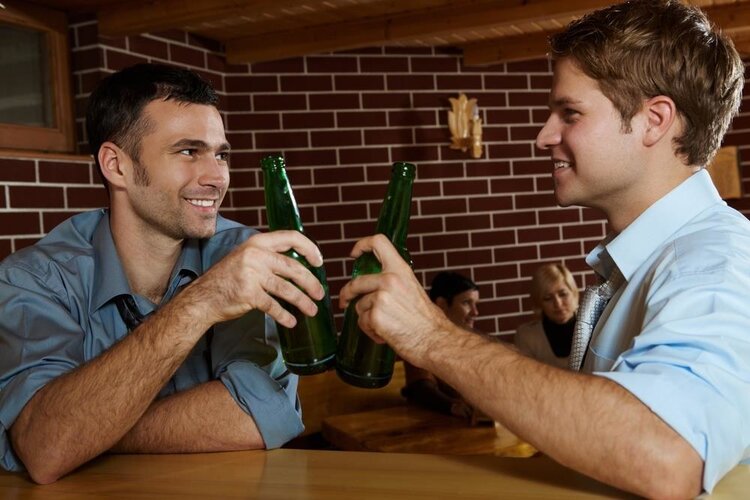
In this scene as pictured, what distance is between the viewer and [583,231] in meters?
5.14

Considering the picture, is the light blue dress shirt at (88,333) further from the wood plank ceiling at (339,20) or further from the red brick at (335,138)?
the red brick at (335,138)

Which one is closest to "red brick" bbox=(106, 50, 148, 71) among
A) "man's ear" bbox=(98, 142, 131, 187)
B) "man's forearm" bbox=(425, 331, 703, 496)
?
"man's ear" bbox=(98, 142, 131, 187)

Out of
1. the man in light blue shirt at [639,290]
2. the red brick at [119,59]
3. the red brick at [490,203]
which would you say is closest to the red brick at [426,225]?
the red brick at [490,203]

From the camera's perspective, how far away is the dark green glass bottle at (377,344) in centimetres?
124

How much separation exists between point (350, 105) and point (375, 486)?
12.1 feet

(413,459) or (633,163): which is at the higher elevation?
(633,163)

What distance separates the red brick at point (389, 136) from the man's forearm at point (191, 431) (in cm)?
335

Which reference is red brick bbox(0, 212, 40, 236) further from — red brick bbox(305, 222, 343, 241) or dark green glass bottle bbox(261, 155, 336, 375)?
dark green glass bottle bbox(261, 155, 336, 375)

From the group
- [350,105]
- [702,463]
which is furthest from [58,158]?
[702,463]

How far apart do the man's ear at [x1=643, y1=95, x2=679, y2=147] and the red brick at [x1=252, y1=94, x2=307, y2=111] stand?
334cm

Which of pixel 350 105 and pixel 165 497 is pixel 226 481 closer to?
pixel 165 497

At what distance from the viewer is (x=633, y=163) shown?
1.27m

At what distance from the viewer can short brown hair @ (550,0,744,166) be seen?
1.26m

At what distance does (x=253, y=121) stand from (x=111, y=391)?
10.7ft
